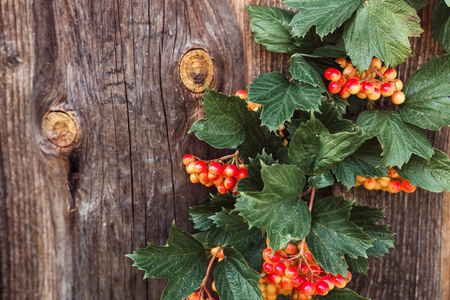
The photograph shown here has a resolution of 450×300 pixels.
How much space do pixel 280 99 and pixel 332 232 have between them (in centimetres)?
36

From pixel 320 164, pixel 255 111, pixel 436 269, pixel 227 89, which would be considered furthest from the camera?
pixel 436 269

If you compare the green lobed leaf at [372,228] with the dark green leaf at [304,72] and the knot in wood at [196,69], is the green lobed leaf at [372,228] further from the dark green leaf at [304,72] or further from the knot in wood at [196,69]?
the knot in wood at [196,69]

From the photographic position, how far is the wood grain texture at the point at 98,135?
102 centimetres

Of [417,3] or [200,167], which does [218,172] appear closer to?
[200,167]

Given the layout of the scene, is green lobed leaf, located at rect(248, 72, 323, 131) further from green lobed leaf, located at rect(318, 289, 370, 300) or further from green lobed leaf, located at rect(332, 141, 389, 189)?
green lobed leaf, located at rect(318, 289, 370, 300)

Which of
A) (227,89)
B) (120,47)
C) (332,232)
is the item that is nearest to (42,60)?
(120,47)

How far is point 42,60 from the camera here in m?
1.03

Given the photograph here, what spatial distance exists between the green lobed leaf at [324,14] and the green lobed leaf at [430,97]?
0.28 metres

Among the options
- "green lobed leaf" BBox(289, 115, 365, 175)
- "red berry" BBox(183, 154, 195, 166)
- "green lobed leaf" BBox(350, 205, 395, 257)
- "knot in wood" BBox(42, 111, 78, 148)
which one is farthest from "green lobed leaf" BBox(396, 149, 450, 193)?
"knot in wood" BBox(42, 111, 78, 148)

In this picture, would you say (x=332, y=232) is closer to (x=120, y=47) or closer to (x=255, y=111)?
(x=255, y=111)

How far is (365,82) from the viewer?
0.96 metres

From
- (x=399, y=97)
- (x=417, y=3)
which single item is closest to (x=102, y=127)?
(x=399, y=97)

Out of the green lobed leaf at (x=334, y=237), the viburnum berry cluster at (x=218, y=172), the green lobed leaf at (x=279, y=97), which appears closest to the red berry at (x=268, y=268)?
→ the green lobed leaf at (x=334, y=237)

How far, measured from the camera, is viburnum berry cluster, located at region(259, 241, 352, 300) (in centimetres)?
88
